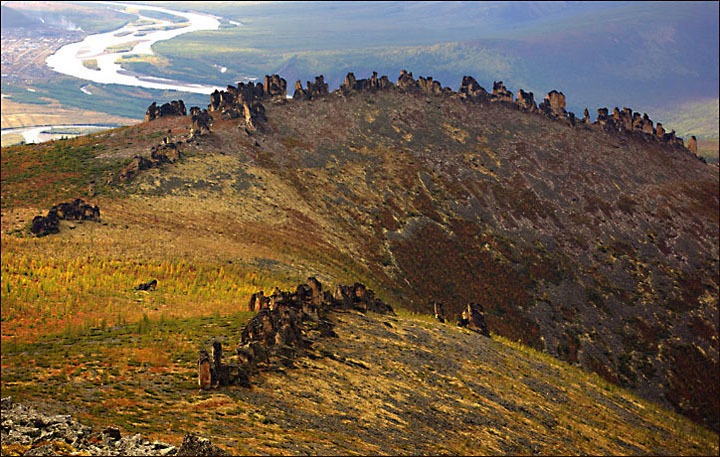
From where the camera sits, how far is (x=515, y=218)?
98688 millimetres

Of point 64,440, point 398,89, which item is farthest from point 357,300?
point 398,89

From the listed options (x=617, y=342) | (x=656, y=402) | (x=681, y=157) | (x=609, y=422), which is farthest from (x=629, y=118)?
(x=609, y=422)

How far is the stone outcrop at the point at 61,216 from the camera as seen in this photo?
54531 mm

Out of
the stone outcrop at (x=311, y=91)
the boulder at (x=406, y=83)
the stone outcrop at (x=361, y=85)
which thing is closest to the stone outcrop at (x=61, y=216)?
the stone outcrop at (x=311, y=91)

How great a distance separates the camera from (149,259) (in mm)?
52219

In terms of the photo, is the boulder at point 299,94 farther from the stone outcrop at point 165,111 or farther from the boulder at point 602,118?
the boulder at point 602,118

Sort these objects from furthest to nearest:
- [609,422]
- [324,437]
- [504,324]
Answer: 1. [504,324]
2. [609,422]
3. [324,437]

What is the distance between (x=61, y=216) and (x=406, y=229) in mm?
45089

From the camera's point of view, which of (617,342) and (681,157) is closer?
(617,342)

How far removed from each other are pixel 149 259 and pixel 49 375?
24.7 m

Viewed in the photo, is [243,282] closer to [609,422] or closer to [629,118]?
[609,422]

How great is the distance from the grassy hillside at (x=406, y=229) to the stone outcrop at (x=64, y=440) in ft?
53.1

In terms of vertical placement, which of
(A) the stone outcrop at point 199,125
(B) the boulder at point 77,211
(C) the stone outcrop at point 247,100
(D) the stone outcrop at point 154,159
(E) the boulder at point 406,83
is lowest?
(B) the boulder at point 77,211

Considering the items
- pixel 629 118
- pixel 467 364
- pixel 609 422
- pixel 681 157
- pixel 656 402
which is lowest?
pixel 656 402
